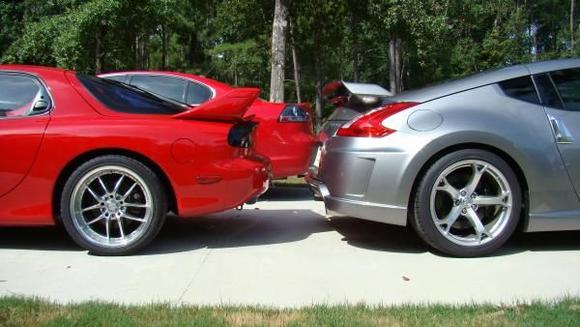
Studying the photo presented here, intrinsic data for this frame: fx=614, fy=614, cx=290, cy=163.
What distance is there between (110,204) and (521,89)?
3.18m

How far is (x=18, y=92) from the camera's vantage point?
4648mm

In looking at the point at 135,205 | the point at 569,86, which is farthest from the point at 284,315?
the point at 569,86

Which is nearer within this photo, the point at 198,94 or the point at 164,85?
the point at 198,94

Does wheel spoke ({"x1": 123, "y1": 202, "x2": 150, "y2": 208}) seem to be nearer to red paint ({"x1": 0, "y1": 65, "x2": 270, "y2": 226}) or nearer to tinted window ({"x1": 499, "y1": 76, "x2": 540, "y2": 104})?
red paint ({"x1": 0, "y1": 65, "x2": 270, "y2": 226})

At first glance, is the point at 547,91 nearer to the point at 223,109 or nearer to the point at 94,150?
the point at 223,109

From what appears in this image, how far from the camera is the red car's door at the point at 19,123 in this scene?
14.4 feet

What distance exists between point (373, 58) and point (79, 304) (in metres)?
42.8

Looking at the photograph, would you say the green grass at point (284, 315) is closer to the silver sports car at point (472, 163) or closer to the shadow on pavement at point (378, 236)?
the silver sports car at point (472, 163)

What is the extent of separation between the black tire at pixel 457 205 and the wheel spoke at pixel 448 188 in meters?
0.06

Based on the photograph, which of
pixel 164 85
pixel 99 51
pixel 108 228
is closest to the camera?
pixel 108 228

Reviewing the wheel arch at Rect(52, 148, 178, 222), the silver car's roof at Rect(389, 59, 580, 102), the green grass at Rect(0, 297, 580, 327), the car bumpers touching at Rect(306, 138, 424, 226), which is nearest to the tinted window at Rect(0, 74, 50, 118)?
→ the wheel arch at Rect(52, 148, 178, 222)

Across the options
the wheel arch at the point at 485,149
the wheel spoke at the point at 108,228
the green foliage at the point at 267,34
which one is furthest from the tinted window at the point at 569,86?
the green foliage at the point at 267,34

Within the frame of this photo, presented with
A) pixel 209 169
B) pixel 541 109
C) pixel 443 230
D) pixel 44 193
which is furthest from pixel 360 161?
pixel 44 193

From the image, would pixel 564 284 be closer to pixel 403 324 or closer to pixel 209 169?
pixel 403 324
